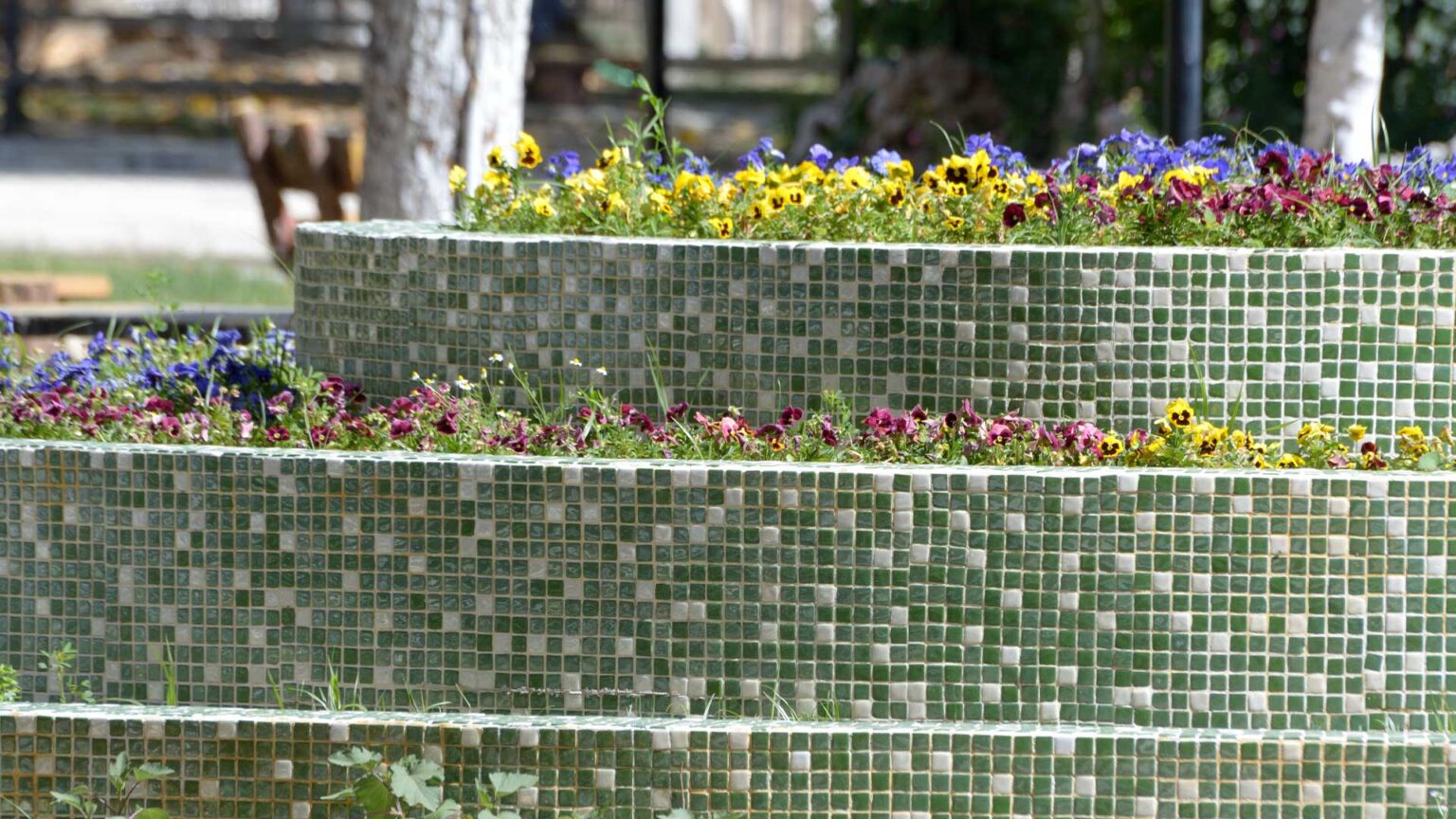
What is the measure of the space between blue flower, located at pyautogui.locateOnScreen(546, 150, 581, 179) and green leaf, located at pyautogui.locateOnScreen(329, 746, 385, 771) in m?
2.05

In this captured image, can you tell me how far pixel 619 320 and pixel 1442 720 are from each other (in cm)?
197

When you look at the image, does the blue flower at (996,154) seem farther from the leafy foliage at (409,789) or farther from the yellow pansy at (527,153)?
the leafy foliage at (409,789)

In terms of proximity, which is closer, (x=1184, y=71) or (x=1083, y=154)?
(x=1083, y=154)

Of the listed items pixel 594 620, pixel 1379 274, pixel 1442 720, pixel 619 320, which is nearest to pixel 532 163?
pixel 619 320

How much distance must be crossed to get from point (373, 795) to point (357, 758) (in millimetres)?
73

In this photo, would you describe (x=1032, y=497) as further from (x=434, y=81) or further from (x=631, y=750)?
(x=434, y=81)

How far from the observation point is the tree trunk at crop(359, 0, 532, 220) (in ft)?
21.4

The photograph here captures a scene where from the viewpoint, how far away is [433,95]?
6.61 meters

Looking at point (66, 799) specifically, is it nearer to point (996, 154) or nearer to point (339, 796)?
point (339, 796)

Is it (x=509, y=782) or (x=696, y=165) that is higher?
(x=696, y=165)

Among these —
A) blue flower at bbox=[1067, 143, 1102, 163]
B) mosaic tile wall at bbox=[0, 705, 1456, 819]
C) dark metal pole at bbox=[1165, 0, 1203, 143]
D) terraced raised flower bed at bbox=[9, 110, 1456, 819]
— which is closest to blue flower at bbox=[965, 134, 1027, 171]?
blue flower at bbox=[1067, 143, 1102, 163]

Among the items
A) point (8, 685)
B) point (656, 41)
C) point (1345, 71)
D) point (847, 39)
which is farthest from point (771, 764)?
point (847, 39)

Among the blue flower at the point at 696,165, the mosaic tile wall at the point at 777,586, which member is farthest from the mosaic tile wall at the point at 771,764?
the blue flower at the point at 696,165

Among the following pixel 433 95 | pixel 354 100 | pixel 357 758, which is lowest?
pixel 357 758
